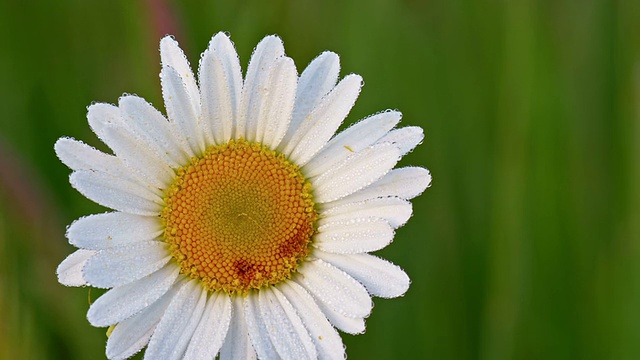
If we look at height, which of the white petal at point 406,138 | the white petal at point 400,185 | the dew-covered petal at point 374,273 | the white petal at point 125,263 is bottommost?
the white petal at point 125,263

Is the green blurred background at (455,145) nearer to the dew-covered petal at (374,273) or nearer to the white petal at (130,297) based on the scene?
the white petal at (130,297)

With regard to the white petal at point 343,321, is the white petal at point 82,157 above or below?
above

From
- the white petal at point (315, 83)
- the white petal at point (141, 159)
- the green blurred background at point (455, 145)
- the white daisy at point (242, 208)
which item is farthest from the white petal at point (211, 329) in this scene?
the green blurred background at point (455, 145)

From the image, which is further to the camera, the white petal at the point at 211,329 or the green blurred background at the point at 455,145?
the green blurred background at the point at 455,145

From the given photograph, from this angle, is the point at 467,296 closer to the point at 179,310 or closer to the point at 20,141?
the point at 179,310

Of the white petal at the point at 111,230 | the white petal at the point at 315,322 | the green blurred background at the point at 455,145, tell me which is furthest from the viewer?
the green blurred background at the point at 455,145

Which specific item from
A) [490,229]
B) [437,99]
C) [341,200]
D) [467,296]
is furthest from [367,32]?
[341,200]

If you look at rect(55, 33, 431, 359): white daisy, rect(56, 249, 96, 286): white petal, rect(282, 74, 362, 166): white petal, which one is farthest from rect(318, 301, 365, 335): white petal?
rect(56, 249, 96, 286): white petal
